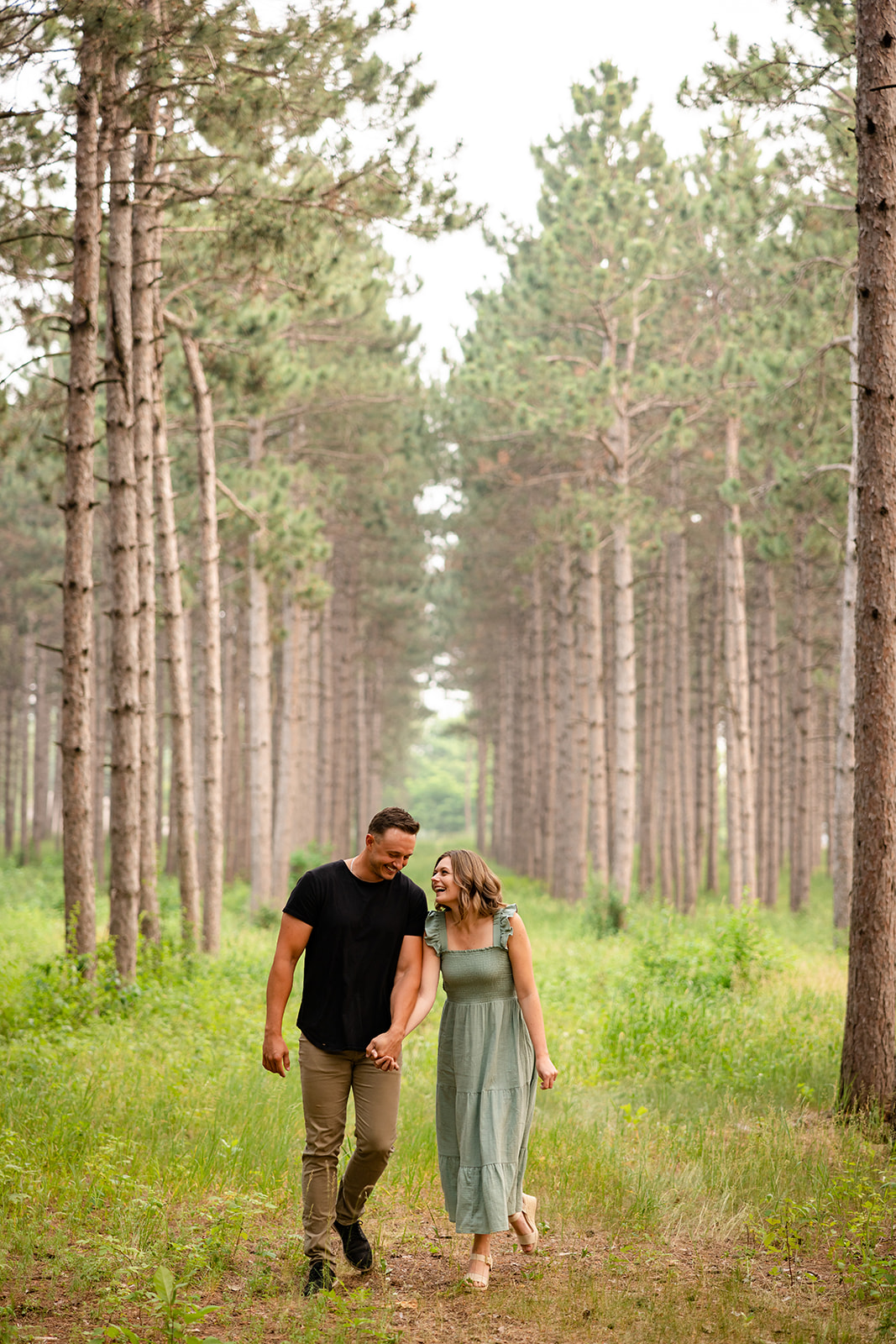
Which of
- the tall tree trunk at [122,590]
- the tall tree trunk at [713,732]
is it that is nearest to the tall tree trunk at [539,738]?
the tall tree trunk at [713,732]

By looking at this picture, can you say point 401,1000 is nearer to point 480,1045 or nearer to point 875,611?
point 480,1045

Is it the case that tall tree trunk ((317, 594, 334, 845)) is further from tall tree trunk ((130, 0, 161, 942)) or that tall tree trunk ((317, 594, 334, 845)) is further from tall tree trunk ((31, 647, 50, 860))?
tall tree trunk ((130, 0, 161, 942))

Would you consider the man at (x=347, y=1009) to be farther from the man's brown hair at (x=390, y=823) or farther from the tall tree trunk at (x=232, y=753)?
the tall tree trunk at (x=232, y=753)

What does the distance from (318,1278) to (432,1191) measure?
1606mm

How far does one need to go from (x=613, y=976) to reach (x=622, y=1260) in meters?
7.44

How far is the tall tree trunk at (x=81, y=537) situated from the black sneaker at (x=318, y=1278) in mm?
5352

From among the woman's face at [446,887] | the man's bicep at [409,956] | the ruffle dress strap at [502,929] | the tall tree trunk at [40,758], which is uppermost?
the woman's face at [446,887]

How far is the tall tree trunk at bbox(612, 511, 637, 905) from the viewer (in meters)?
18.1

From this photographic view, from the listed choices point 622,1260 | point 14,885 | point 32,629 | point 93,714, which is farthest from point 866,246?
point 32,629

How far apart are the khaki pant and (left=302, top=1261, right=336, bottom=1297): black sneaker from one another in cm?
4

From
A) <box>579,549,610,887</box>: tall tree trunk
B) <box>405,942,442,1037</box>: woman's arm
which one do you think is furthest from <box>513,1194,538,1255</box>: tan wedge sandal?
<box>579,549,610,887</box>: tall tree trunk

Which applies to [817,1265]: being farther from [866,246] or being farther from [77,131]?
[77,131]

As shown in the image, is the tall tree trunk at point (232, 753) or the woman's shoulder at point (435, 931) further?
the tall tree trunk at point (232, 753)

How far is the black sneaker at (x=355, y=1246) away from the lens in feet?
16.6
